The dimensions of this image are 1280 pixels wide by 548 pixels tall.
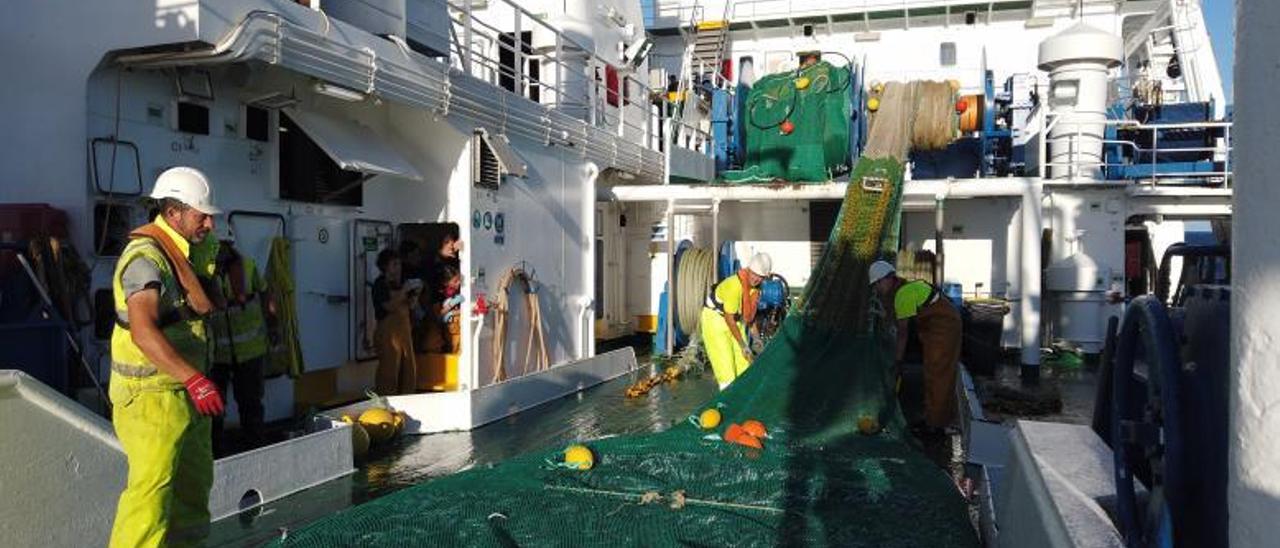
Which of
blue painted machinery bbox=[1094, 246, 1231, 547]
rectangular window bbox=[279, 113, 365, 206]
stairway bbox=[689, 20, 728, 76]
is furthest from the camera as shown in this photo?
stairway bbox=[689, 20, 728, 76]

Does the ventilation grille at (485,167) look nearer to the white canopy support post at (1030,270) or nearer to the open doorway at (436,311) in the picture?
the open doorway at (436,311)

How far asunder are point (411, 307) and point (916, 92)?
6.80m

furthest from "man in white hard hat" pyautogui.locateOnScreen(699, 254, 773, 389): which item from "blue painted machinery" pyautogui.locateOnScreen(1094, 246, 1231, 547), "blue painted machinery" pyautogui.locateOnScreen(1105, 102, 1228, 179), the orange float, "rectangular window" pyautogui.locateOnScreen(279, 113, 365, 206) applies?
"blue painted machinery" pyautogui.locateOnScreen(1105, 102, 1228, 179)

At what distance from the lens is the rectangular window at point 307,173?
6.75m

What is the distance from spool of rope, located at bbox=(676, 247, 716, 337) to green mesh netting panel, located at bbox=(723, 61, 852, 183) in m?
1.06

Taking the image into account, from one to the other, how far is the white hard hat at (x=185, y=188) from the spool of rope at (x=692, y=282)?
304 inches

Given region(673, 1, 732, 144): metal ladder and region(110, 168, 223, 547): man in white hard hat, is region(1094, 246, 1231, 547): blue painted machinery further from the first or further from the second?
region(673, 1, 732, 144): metal ladder

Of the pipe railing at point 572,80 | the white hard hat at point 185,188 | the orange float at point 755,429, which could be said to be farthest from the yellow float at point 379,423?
the pipe railing at point 572,80

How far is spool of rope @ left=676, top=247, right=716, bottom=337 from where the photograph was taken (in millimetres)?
10836

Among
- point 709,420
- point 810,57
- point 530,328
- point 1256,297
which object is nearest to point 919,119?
point 810,57

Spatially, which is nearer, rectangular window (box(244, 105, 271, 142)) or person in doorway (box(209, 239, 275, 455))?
person in doorway (box(209, 239, 275, 455))

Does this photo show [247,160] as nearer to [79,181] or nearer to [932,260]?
[79,181]

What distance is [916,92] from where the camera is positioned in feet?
36.2

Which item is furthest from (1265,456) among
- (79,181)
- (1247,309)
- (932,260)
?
(932,260)
